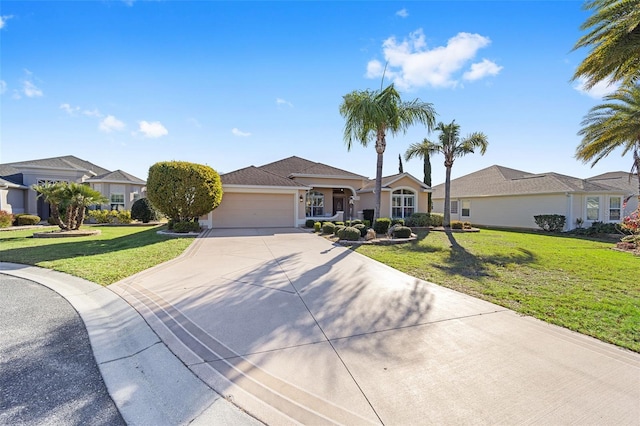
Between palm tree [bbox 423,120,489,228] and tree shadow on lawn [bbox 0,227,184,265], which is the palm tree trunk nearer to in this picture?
palm tree [bbox 423,120,489,228]

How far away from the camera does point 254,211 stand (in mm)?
19500

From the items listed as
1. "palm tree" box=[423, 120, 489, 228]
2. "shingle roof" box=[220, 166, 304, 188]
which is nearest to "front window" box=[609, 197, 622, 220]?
"palm tree" box=[423, 120, 489, 228]

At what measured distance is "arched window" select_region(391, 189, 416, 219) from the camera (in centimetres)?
2331

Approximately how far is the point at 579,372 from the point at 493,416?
1516 mm

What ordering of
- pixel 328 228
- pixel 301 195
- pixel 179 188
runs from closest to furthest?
1. pixel 179 188
2. pixel 328 228
3. pixel 301 195

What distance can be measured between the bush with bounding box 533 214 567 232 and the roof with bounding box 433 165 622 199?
1.82 metres

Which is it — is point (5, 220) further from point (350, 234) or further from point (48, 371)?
point (48, 371)

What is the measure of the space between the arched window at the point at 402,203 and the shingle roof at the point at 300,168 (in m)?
3.35

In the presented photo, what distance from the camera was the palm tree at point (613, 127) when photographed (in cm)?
1495

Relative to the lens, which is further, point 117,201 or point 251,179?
point 117,201

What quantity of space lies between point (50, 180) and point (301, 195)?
70.1ft

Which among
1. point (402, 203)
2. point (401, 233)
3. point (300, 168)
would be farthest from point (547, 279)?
point (300, 168)

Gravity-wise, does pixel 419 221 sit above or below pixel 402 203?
below

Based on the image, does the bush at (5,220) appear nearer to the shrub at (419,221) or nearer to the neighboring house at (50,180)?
the neighboring house at (50,180)
